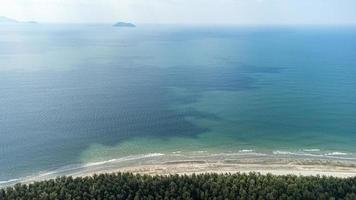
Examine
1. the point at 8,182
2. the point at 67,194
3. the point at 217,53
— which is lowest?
the point at 8,182

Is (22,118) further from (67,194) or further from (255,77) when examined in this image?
(255,77)

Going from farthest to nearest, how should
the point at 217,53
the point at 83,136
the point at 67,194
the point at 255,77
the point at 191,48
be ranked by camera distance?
the point at 191,48, the point at 217,53, the point at 255,77, the point at 83,136, the point at 67,194

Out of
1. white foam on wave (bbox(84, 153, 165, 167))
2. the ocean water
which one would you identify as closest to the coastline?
white foam on wave (bbox(84, 153, 165, 167))

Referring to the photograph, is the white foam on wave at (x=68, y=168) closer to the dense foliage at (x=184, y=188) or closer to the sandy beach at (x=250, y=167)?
the sandy beach at (x=250, y=167)

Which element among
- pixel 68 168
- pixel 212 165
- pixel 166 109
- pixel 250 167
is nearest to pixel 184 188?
pixel 212 165

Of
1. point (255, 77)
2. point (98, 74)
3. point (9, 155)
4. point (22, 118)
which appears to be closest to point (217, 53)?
point (255, 77)

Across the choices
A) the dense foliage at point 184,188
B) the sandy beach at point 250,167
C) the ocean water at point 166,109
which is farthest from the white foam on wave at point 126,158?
the dense foliage at point 184,188

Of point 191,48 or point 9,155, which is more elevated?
point 191,48

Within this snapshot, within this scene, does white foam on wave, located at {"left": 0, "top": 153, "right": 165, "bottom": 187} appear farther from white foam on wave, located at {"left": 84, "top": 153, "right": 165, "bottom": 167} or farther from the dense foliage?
the dense foliage
